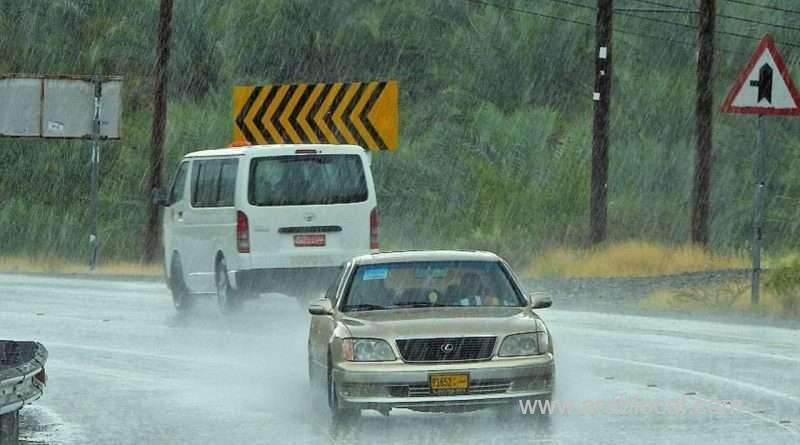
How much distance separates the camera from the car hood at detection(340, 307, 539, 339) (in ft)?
43.5

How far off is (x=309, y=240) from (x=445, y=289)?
946 cm

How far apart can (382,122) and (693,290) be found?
43.7ft

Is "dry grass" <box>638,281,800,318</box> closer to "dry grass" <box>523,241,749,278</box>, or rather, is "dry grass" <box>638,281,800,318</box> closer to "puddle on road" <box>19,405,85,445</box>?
"dry grass" <box>523,241,749,278</box>

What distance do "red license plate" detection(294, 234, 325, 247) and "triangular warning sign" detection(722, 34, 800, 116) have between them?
16.7ft

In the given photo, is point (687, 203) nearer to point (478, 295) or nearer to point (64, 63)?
point (64, 63)

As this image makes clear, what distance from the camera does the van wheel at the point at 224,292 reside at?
24.2 m

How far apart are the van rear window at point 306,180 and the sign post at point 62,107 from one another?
67.1 feet

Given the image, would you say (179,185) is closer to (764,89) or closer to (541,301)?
(764,89)

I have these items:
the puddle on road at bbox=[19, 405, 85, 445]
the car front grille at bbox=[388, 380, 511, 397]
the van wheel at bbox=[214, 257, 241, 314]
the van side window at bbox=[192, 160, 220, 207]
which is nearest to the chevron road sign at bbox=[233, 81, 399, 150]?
the van side window at bbox=[192, 160, 220, 207]

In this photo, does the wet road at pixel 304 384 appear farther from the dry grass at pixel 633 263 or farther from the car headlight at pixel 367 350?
the dry grass at pixel 633 263

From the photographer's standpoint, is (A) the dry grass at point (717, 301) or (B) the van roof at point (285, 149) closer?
(B) the van roof at point (285, 149)

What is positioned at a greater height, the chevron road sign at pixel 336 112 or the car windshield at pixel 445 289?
the chevron road sign at pixel 336 112

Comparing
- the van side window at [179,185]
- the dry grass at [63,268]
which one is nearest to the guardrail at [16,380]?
the van side window at [179,185]

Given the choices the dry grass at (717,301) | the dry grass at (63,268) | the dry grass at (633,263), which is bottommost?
the dry grass at (63,268)
